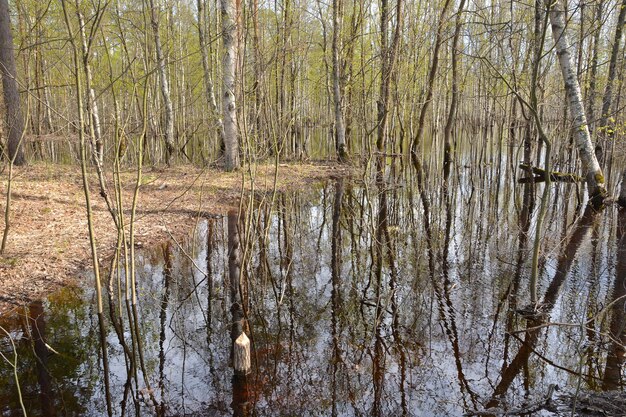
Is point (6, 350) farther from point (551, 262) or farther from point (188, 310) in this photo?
point (551, 262)

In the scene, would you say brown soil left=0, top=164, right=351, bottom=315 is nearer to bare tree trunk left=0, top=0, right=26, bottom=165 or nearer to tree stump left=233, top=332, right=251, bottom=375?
bare tree trunk left=0, top=0, right=26, bottom=165

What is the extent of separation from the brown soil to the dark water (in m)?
0.47

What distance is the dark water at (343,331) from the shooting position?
357 cm

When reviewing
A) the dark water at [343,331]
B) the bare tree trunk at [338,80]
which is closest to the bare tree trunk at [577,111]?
the dark water at [343,331]

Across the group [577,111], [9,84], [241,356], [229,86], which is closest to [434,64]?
[577,111]

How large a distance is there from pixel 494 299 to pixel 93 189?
27.1ft

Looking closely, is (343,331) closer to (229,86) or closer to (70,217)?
(70,217)

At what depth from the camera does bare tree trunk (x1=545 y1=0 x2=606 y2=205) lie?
317 inches

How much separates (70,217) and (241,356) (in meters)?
5.31

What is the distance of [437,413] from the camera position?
3369mm

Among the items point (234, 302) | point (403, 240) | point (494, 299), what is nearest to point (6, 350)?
point (234, 302)

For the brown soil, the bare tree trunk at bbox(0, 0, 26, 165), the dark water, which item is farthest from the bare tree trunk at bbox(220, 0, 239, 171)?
the bare tree trunk at bbox(0, 0, 26, 165)

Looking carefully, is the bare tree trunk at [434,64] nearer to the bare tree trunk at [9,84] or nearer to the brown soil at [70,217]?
the brown soil at [70,217]

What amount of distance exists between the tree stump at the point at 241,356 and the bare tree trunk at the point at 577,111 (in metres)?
6.07
